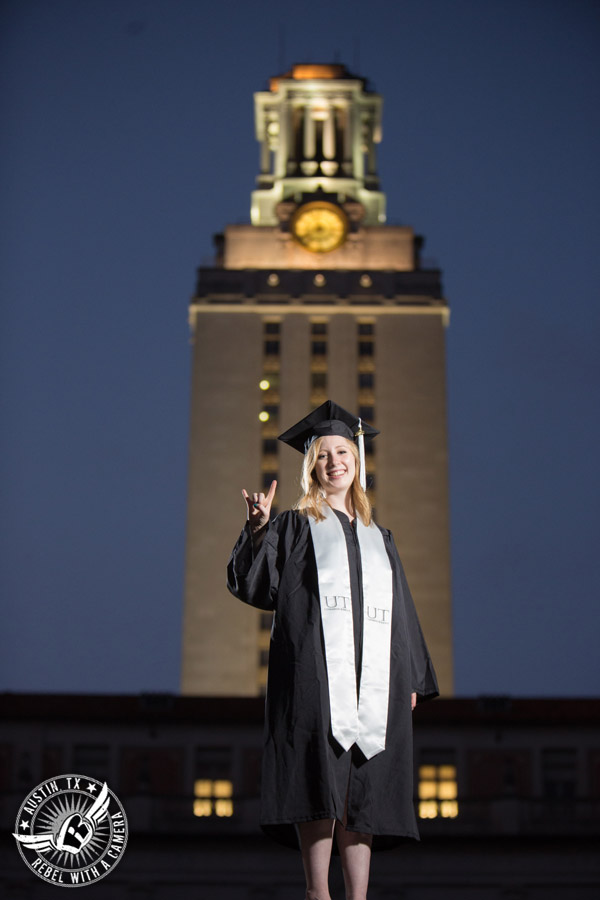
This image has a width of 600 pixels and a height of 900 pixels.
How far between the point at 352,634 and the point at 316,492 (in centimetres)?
120

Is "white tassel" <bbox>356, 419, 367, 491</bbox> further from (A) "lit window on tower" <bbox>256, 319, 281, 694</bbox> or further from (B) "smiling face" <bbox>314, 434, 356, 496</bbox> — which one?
(A) "lit window on tower" <bbox>256, 319, 281, 694</bbox>

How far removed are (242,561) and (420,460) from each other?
6256 centimetres

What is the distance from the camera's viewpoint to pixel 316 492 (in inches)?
356

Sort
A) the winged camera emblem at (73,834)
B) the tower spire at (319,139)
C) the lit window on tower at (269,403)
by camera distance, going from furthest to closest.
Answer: the tower spire at (319,139) → the lit window on tower at (269,403) → the winged camera emblem at (73,834)

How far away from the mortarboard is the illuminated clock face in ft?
224

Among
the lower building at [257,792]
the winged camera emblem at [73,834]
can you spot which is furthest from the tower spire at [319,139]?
the winged camera emblem at [73,834]

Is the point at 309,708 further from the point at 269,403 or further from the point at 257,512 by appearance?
the point at 269,403

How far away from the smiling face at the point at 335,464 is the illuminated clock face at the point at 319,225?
68528 mm

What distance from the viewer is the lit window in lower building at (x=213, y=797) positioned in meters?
42.9

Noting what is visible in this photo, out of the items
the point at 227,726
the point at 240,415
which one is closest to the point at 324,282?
the point at 240,415

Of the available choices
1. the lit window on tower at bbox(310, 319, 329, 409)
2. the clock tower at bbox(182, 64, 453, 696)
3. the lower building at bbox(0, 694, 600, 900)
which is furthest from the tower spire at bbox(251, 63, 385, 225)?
the lower building at bbox(0, 694, 600, 900)

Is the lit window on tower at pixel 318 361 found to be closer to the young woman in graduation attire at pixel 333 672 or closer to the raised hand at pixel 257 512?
the young woman in graduation attire at pixel 333 672

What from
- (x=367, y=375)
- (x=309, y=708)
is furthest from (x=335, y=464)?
(x=367, y=375)

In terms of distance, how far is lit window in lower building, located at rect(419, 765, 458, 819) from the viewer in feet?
141
